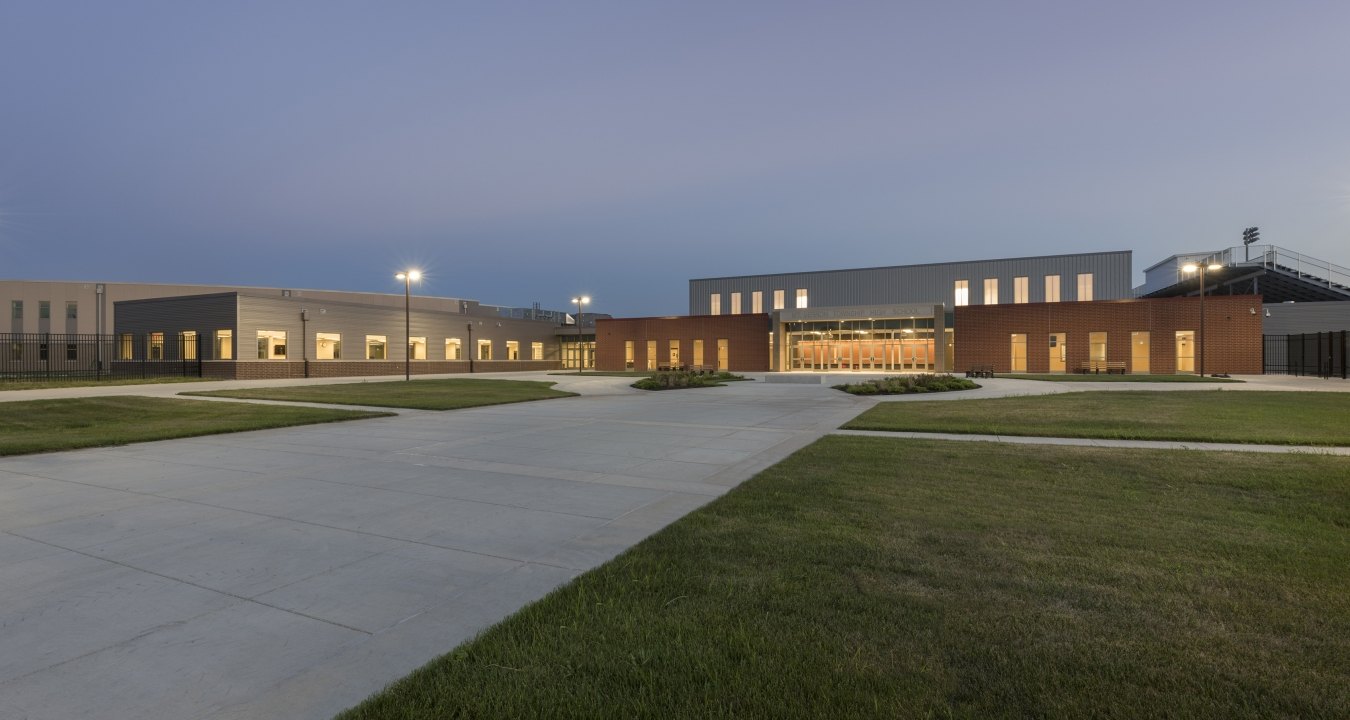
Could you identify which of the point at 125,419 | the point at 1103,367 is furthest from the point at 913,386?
the point at 125,419

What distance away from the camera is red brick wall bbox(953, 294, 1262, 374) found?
128ft

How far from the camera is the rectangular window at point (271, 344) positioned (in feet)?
125

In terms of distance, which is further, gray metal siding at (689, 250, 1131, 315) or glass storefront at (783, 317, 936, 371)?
gray metal siding at (689, 250, 1131, 315)

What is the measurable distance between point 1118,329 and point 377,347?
5321 centimetres

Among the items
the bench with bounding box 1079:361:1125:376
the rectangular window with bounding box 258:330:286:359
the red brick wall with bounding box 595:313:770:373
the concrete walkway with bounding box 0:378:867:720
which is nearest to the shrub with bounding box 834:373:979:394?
the concrete walkway with bounding box 0:378:867:720

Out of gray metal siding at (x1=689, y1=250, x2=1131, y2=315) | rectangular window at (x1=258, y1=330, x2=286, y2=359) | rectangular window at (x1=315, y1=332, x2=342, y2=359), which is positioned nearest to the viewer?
rectangular window at (x1=258, y1=330, x2=286, y2=359)

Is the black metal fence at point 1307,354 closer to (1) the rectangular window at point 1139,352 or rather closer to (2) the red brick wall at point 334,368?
(1) the rectangular window at point 1139,352

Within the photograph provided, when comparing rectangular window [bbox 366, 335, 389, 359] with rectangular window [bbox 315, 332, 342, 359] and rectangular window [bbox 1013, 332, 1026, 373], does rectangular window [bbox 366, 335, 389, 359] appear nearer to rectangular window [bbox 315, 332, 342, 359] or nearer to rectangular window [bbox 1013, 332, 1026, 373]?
rectangular window [bbox 315, 332, 342, 359]

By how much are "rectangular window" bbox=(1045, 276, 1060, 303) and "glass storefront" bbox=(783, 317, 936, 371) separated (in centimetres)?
1151

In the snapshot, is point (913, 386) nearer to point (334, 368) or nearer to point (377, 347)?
point (334, 368)

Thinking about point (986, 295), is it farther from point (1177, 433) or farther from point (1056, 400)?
point (1177, 433)

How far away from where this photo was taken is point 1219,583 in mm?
4199

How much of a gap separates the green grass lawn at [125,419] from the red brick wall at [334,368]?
19.4 m

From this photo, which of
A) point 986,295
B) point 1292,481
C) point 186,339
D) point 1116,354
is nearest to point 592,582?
point 1292,481
